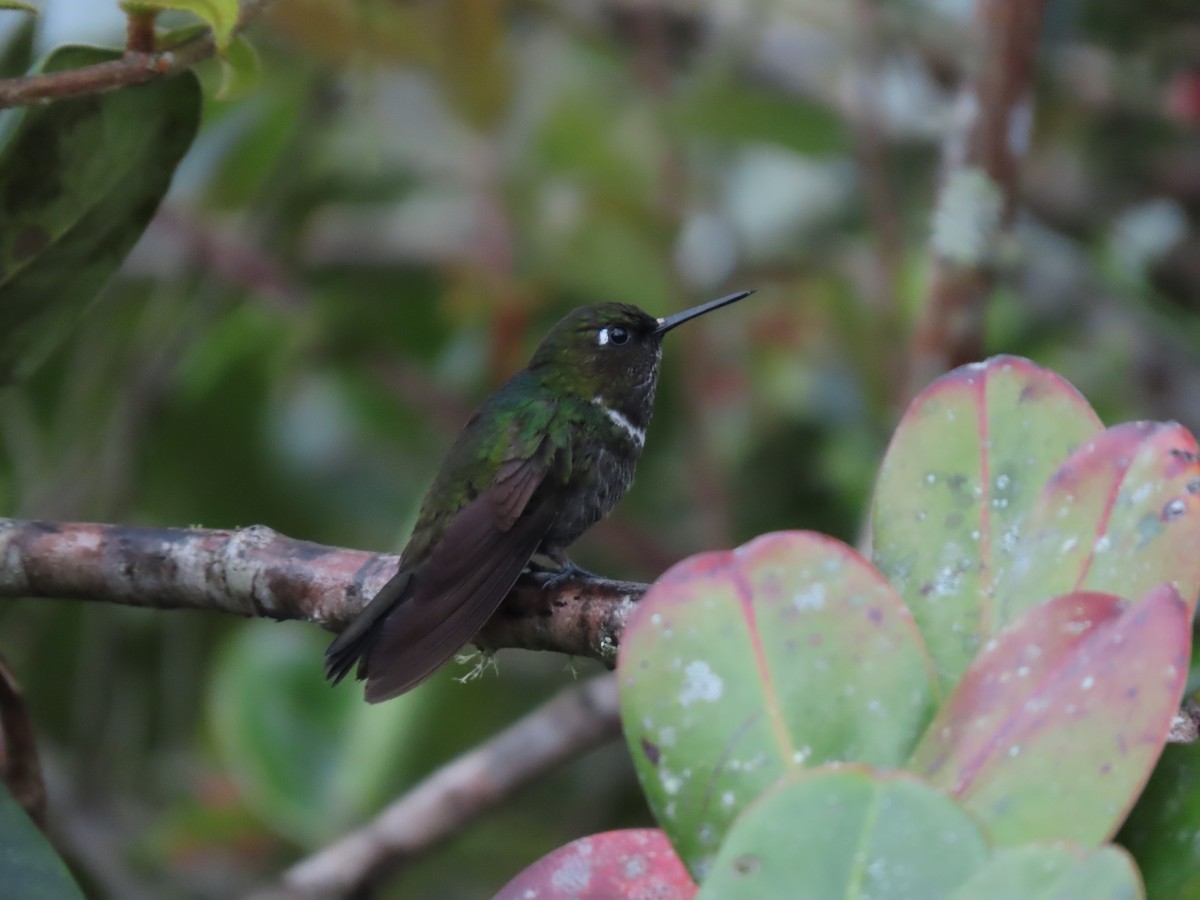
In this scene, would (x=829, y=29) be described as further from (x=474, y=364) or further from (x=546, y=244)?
(x=474, y=364)

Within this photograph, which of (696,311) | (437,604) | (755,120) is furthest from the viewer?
(755,120)

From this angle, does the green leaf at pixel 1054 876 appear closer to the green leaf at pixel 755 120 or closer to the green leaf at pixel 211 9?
the green leaf at pixel 211 9

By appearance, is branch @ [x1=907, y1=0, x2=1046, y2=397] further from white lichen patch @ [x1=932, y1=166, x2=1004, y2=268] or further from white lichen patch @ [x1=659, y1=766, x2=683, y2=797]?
white lichen patch @ [x1=659, y1=766, x2=683, y2=797]

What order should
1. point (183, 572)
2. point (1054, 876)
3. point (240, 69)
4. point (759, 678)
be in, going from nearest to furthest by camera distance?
point (1054, 876)
point (759, 678)
point (183, 572)
point (240, 69)

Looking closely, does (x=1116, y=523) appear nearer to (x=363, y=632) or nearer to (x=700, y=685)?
(x=700, y=685)

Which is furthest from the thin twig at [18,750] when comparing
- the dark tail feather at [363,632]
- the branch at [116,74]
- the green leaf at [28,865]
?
the branch at [116,74]

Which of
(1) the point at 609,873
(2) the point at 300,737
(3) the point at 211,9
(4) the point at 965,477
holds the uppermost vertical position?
(3) the point at 211,9

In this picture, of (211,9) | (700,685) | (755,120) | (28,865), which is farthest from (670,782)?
(755,120)
